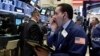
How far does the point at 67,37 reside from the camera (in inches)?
112

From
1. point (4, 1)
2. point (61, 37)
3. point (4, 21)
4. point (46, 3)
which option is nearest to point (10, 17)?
point (4, 21)

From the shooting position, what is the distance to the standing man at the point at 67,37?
9.01ft

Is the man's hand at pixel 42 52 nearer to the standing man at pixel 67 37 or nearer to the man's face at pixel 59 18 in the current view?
the standing man at pixel 67 37

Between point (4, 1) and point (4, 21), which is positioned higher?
point (4, 1)

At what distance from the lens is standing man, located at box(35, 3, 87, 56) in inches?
108

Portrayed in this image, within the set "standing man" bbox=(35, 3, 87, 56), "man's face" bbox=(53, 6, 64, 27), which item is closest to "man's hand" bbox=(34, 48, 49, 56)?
"standing man" bbox=(35, 3, 87, 56)

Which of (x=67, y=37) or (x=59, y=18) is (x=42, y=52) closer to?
(x=67, y=37)

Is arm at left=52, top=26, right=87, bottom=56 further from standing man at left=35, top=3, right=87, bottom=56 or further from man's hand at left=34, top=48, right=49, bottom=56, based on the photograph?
man's hand at left=34, top=48, right=49, bottom=56

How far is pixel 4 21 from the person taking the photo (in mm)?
5883

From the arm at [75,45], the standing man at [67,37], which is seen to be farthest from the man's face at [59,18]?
the arm at [75,45]

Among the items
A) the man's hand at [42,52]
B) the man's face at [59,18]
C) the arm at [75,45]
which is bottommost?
the man's hand at [42,52]

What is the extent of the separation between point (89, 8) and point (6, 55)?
4830 mm

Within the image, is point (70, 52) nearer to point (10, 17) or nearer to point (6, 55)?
point (6, 55)

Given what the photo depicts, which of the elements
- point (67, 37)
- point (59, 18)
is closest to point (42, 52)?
point (67, 37)
